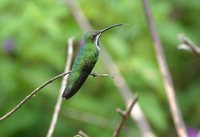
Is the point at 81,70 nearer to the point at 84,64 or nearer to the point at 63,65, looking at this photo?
the point at 84,64

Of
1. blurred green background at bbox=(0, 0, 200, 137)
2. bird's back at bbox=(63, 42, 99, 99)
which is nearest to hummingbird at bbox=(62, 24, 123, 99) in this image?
bird's back at bbox=(63, 42, 99, 99)

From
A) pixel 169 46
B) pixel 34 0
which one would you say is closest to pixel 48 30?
pixel 34 0

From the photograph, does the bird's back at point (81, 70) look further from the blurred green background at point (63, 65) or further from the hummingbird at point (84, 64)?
the blurred green background at point (63, 65)

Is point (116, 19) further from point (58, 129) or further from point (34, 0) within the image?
point (58, 129)

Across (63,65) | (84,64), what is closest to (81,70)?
(84,64)

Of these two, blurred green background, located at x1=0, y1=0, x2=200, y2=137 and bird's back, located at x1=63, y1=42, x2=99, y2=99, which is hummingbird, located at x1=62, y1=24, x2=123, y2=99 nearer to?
bird's back, located at x1=63, y1=42, x2=99, y2=99

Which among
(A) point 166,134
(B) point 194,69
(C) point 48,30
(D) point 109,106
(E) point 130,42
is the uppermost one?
(C) point 48,30
